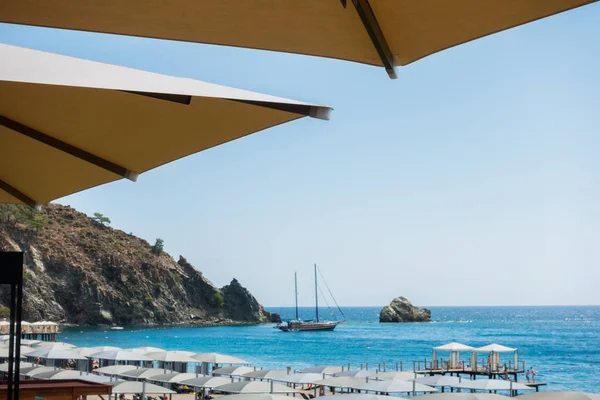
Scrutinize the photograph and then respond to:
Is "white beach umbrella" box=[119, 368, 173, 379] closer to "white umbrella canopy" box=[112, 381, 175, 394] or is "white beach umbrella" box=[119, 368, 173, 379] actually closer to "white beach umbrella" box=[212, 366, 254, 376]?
"white beach umbrella" box=[212, 366, 254, 376]

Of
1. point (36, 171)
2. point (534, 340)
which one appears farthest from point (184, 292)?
point (36, 171)

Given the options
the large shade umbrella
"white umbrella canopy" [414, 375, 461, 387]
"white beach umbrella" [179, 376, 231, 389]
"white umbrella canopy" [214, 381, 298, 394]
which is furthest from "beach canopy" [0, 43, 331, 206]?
"white umbrella canopy" [414, 375, 461, 387]

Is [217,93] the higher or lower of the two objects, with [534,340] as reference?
higher

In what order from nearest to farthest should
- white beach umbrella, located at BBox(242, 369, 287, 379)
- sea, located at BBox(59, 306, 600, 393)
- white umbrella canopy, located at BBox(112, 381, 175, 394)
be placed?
white umbrella canopy, located at BBox(112, 381, 175, 394), white beach umbrella, located at BBox(242, 369, 287, 379), sea, located at BBox(59, 306, 600, 393)

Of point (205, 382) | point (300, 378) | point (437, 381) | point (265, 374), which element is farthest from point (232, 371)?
point (437, 381)

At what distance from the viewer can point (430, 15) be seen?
1.78m

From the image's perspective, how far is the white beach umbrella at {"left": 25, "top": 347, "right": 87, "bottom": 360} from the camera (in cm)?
2102

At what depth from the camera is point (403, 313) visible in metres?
108

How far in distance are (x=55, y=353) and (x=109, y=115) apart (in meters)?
20.5

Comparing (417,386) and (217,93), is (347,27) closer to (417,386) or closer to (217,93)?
(217,93)

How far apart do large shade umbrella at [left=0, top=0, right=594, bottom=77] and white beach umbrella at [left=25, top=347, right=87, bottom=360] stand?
20.2m

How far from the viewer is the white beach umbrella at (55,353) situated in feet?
68.9

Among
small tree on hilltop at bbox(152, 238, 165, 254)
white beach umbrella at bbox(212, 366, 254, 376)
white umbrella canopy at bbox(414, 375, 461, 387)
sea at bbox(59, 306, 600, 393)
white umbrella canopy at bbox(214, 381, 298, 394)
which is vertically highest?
small tree on hilltop at bbox(152, 238, 165, 254)

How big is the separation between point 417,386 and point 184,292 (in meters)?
84.3
